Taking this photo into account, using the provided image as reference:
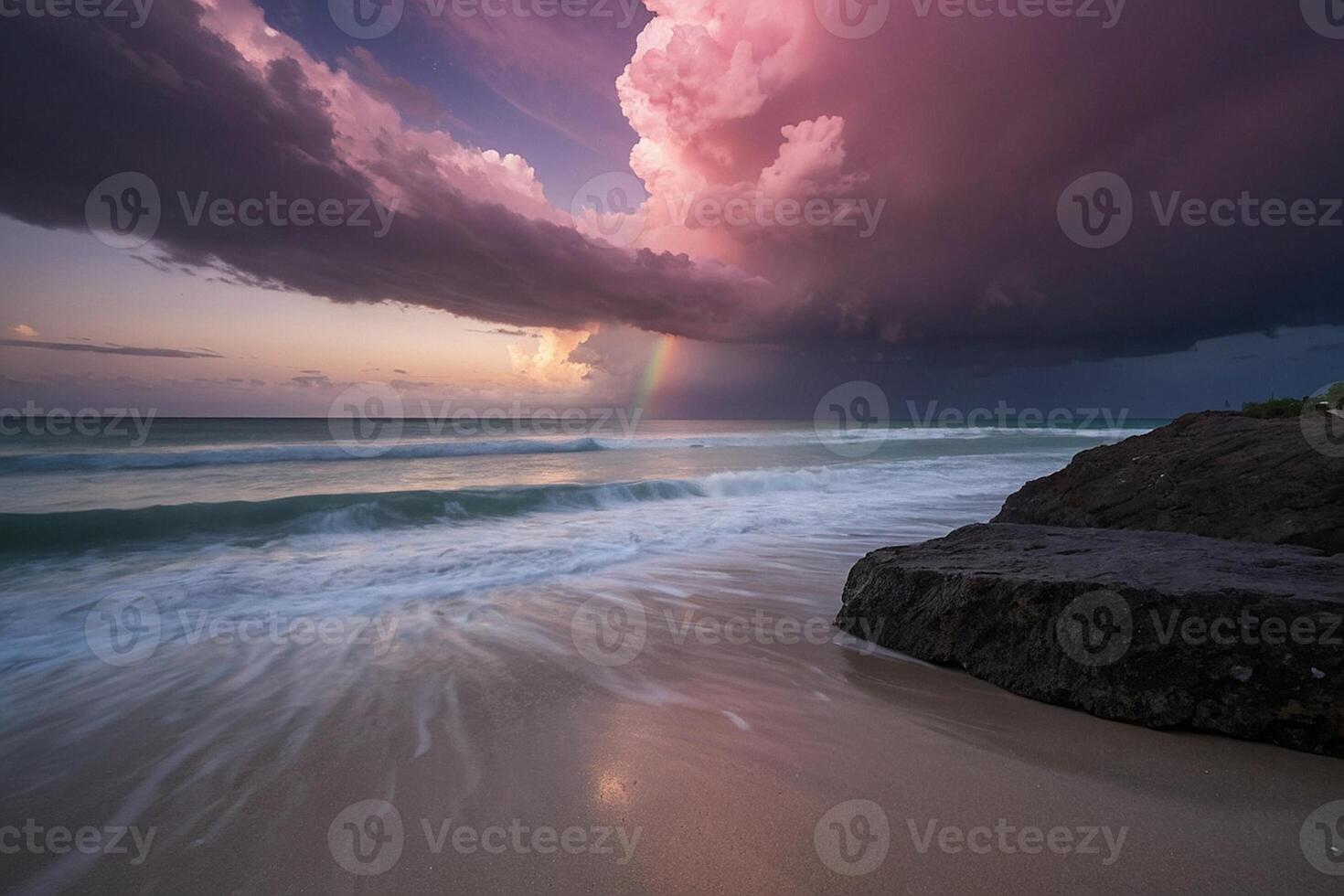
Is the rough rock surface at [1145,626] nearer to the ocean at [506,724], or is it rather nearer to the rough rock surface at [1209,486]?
the ocean at [506,724]

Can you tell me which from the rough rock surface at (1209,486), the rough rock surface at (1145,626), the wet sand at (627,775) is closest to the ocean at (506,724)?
the wet sand at (627,775)

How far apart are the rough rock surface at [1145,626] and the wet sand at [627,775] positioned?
16 cm

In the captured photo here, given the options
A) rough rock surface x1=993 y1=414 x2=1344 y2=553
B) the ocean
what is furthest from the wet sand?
rough rock surface x1=993 y1=414 x2=1344 y2=553

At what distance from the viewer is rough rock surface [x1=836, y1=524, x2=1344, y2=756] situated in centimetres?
278

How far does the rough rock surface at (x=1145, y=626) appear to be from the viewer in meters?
2.78

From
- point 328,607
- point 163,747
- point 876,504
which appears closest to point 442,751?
point 163,747

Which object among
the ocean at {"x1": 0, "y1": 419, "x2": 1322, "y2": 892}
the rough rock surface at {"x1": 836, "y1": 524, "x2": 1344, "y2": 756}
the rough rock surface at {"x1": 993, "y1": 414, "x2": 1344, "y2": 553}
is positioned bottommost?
the ocean at {"x1": 0, "y1": 419, "x2": 1322, "y2": 892}

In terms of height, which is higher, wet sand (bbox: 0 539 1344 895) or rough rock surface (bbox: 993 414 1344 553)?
rough rock surface (bbox: 993 414 1344 553)

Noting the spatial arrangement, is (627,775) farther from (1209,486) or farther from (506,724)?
(1209,486)

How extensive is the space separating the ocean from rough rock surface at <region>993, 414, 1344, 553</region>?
9.84 ft

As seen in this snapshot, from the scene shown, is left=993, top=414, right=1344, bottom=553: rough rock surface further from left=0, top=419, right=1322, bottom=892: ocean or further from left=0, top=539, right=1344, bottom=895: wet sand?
left=0, top=539, right=1344, bottom=895: wet sand

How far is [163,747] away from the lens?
3.10m

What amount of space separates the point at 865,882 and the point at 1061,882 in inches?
26.6

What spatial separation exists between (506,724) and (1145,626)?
146 inches
